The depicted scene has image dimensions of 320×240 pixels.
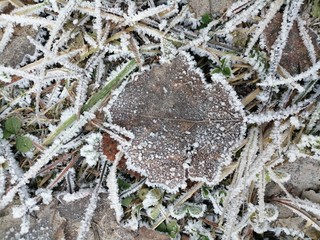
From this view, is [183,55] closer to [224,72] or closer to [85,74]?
[224,72]

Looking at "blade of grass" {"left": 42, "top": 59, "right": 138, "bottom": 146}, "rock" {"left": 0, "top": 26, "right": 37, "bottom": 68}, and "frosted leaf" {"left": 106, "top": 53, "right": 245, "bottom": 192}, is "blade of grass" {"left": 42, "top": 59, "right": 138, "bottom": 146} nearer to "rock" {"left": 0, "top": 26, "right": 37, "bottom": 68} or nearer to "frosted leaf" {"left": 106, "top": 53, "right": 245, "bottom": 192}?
"frosted leaf" {"left": 106, "top": 53, "right": 245, "bottom": 192}

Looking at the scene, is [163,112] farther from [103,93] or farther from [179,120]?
[103,93]

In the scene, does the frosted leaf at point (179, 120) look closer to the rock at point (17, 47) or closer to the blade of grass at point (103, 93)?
the blade of grass at point (103, 93)

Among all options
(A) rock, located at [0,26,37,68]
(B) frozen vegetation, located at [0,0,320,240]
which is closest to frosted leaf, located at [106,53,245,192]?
(B) frozen vegetation, located at [0,0,320,240]

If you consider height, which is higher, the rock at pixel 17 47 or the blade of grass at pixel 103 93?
the rock at pixel 17 47

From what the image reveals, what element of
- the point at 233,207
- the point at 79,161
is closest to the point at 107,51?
the point at 79,161

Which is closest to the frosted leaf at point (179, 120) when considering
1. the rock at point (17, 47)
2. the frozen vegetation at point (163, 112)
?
the frozen vegetation at point (163, 112)

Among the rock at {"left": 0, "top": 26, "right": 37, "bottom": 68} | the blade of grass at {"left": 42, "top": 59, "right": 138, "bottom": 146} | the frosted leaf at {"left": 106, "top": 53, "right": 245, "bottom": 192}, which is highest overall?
the rock at {"left": 0, "top": 26, "right": 37, "bottom": 68}

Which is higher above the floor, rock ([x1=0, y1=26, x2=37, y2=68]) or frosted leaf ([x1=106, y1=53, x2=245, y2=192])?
rock ([x1=0, y1=26, x2=37, y2=68])

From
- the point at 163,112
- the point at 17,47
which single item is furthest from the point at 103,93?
the point at 17,47
